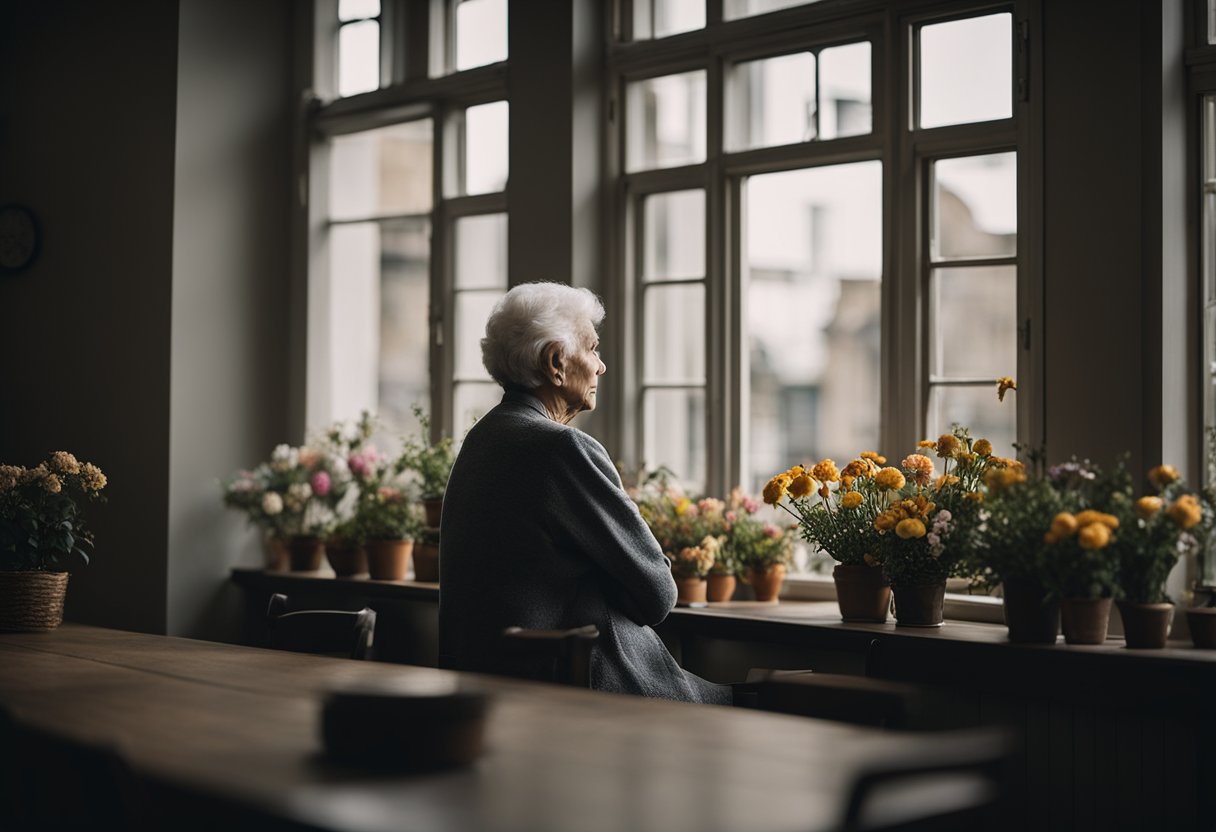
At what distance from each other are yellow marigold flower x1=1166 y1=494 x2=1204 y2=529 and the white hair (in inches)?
57.1

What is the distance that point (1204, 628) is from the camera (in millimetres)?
3170

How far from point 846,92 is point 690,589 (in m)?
1.68

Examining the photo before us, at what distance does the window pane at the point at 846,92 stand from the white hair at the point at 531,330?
1.40 m

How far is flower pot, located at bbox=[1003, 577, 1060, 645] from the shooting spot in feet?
10.5

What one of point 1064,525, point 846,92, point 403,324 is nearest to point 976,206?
point 846,92

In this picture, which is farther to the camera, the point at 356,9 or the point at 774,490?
the point at 356,9

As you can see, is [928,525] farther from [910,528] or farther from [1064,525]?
[1064,525]

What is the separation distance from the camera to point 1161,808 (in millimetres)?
3121

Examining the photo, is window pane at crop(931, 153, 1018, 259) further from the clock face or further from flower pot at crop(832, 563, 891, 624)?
the clock face

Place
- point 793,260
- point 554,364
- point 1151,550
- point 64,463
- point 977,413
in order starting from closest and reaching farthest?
point 1151,550
point 554,364
point 64,463
point 977,413
point 793,260

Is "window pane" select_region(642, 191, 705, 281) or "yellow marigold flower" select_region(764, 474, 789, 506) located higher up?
"window pane" select_region(642, 191, 705, 281)

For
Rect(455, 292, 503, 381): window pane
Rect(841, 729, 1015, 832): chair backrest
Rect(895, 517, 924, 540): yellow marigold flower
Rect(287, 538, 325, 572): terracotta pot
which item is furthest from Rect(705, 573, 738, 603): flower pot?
Rect(841, 729, 1015, 832): chair backrest

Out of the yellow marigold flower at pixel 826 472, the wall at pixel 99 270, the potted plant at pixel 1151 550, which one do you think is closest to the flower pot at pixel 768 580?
the yellow marigold flower at pixel 826 472

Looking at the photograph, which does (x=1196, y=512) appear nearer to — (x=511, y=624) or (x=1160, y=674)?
(x=1160, y=674)
